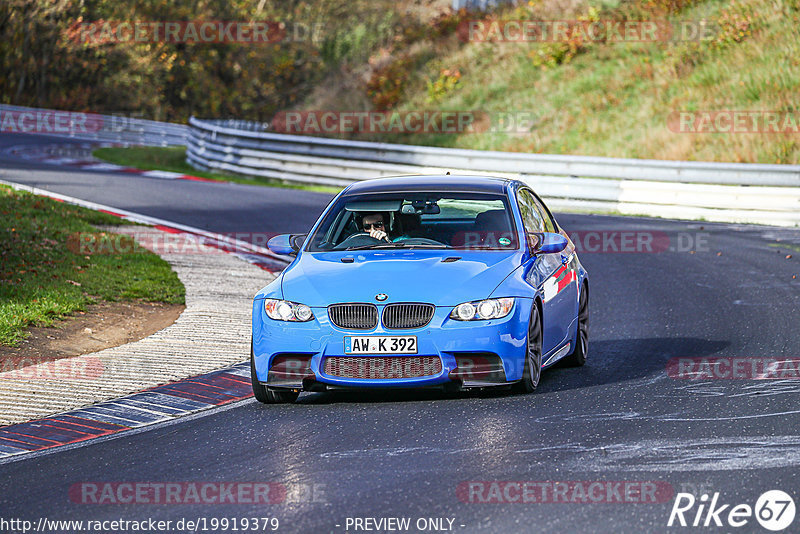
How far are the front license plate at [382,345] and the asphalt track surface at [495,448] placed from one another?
422mm

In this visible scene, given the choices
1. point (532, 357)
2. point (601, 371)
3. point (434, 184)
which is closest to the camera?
point (532, 357)

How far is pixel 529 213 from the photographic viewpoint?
10016 millimetres

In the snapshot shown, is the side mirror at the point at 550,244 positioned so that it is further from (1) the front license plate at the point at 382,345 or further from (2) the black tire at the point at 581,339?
(1) the front license plate at the point at 382,345

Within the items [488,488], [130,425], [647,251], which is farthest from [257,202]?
[488,488]

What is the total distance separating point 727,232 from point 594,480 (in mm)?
14494

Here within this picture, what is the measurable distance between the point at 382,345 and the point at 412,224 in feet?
5.98

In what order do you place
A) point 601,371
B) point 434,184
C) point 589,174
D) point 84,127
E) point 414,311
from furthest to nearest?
point 84,127 < point 589,174 < point 434,184 < point 601,371 < point 414,311

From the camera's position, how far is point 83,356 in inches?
408

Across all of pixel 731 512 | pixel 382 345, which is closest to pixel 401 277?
pixel 382 345

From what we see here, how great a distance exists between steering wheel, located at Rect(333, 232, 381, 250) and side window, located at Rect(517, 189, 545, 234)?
4.01 feet

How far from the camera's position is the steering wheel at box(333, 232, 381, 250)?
30.5 ft

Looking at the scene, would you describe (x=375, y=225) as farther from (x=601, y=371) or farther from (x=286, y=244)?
(x=601, y=371)

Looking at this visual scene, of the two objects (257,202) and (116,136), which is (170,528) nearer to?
(257,202)

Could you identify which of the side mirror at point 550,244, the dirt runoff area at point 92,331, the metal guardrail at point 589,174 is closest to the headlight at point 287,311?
the side mirror at point 550,244
